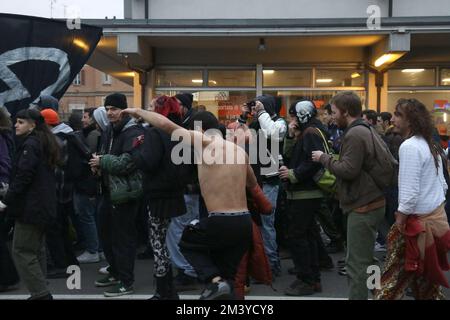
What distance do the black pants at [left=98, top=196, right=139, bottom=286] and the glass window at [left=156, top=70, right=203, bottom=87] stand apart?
6.36 meters

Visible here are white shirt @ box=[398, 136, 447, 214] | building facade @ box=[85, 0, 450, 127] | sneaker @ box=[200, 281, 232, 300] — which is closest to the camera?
sneaker @ box=[200, 281, 232, 300]

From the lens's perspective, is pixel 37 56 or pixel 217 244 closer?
pixel 217 244

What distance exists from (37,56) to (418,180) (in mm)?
4298

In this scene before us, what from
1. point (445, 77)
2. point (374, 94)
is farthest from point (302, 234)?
point (445, 77)

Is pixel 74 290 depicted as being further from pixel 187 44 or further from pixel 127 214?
pixel 187 44

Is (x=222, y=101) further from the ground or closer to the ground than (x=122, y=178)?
further from the ground

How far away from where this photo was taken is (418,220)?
171 inches

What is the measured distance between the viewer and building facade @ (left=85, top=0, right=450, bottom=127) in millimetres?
10913

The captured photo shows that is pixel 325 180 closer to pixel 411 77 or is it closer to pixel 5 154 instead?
pixel 5 154

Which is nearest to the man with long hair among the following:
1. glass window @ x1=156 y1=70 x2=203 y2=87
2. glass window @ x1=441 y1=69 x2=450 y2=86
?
glass window @ x1=156 y1=70 x2=203 y2=87

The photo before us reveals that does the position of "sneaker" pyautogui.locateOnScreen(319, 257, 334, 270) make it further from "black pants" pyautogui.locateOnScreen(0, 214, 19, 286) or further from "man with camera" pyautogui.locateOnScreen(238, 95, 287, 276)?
"black pants" pyautogui.locateOnScreen(0, 214, 19, 286)

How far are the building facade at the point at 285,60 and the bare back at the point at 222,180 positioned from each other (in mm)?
6451

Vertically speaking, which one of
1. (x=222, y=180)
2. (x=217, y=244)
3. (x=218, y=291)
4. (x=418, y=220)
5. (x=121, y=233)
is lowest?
(x=218, y=291)

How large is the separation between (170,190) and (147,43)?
6258mm
